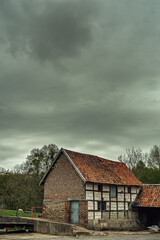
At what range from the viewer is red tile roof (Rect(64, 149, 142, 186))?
25467mm

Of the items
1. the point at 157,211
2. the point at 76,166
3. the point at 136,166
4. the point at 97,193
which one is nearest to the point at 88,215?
the point at 97,193

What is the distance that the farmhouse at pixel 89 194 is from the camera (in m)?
24.2

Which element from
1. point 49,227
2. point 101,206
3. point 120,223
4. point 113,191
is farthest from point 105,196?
point 49,227

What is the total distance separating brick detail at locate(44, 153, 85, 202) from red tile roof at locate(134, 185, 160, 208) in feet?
24.7

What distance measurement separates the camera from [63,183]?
26.0 meters

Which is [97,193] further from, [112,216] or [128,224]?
[128,224]

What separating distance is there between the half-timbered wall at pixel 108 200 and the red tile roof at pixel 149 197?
790mm

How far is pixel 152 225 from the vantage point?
2942 cm

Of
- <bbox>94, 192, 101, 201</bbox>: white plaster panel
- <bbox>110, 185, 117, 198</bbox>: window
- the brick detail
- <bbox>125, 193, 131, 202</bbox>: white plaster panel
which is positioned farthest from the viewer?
<bbox>125, 193, 131, 202</bbox>: white plaster panel

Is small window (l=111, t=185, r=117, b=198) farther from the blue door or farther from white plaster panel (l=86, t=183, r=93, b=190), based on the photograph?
the blue door

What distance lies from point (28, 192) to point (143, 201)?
16.7 meters

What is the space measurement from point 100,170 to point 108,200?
310 centimetres

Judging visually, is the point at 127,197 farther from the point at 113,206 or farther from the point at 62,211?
the point at 62,211

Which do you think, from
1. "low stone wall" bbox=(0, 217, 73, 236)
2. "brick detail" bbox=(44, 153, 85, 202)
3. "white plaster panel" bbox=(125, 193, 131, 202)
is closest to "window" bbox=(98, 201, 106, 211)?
"brick detail" bbox=(44, 153, 85, 202)
